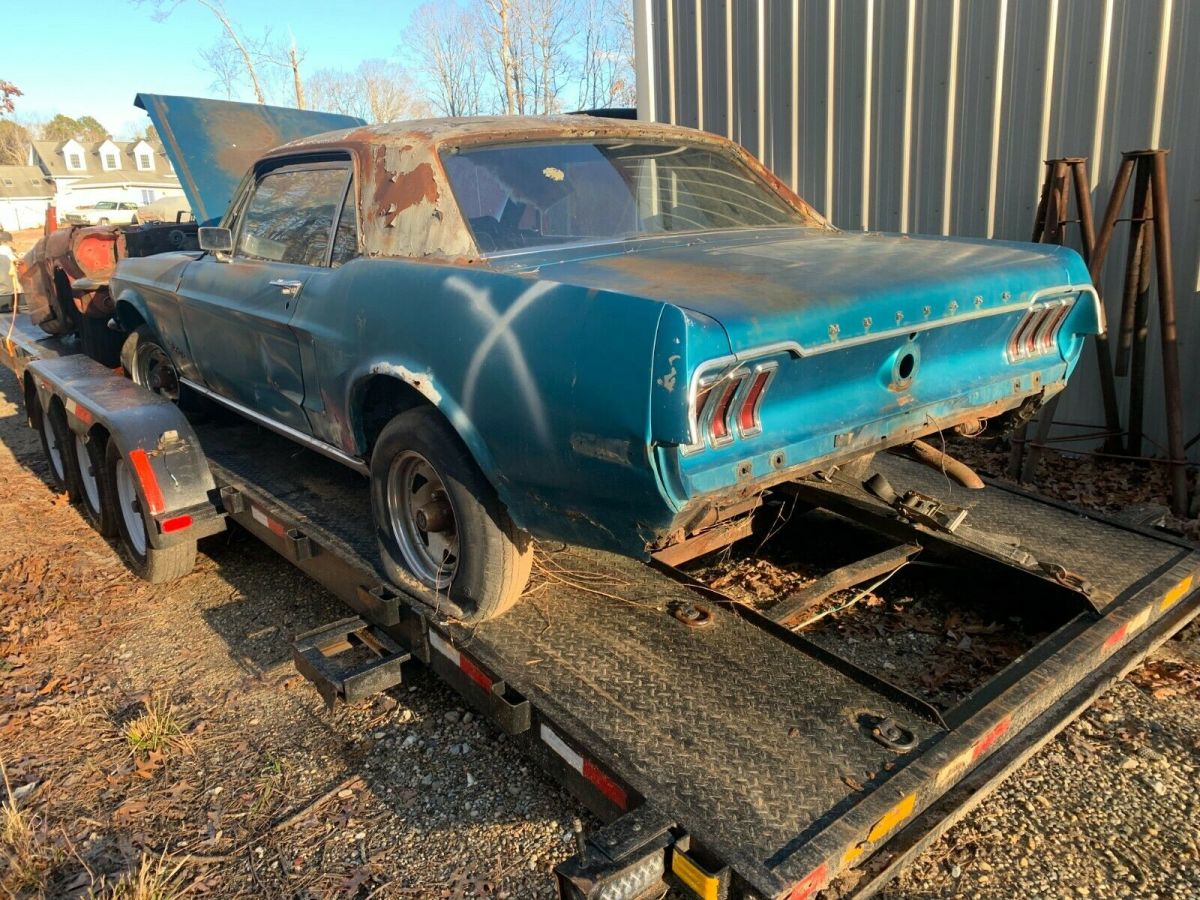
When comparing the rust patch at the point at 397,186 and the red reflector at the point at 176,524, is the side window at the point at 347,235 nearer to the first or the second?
the rust patch at the point at 397,186

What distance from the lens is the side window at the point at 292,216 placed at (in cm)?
350

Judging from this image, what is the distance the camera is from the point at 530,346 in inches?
92.7

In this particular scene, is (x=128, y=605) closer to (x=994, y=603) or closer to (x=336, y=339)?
(x=336, y=339)

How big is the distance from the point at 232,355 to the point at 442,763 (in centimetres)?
226

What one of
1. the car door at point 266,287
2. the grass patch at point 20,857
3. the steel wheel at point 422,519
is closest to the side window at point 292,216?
the car door at point 266,287

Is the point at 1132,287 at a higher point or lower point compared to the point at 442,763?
higher

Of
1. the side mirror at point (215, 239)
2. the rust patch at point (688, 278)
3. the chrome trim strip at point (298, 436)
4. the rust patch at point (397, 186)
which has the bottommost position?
the chrome trim strip at point (298, 436)

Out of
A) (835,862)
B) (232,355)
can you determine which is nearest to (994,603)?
(835,862)

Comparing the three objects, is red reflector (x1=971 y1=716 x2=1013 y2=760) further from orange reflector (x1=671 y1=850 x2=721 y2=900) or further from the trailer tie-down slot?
the trailer tie-down slot

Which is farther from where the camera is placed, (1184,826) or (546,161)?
(546,161)

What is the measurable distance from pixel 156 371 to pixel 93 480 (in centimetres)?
87

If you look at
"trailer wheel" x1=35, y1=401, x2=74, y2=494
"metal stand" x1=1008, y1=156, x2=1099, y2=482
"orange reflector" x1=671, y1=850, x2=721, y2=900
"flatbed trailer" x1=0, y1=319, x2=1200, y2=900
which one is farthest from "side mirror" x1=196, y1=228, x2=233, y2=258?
"metal stand" x1=1008, y1=156, x2=1099, y2=482

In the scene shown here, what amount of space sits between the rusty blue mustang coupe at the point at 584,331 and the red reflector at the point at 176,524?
551 mm

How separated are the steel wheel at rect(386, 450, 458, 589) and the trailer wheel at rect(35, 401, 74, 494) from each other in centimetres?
305
